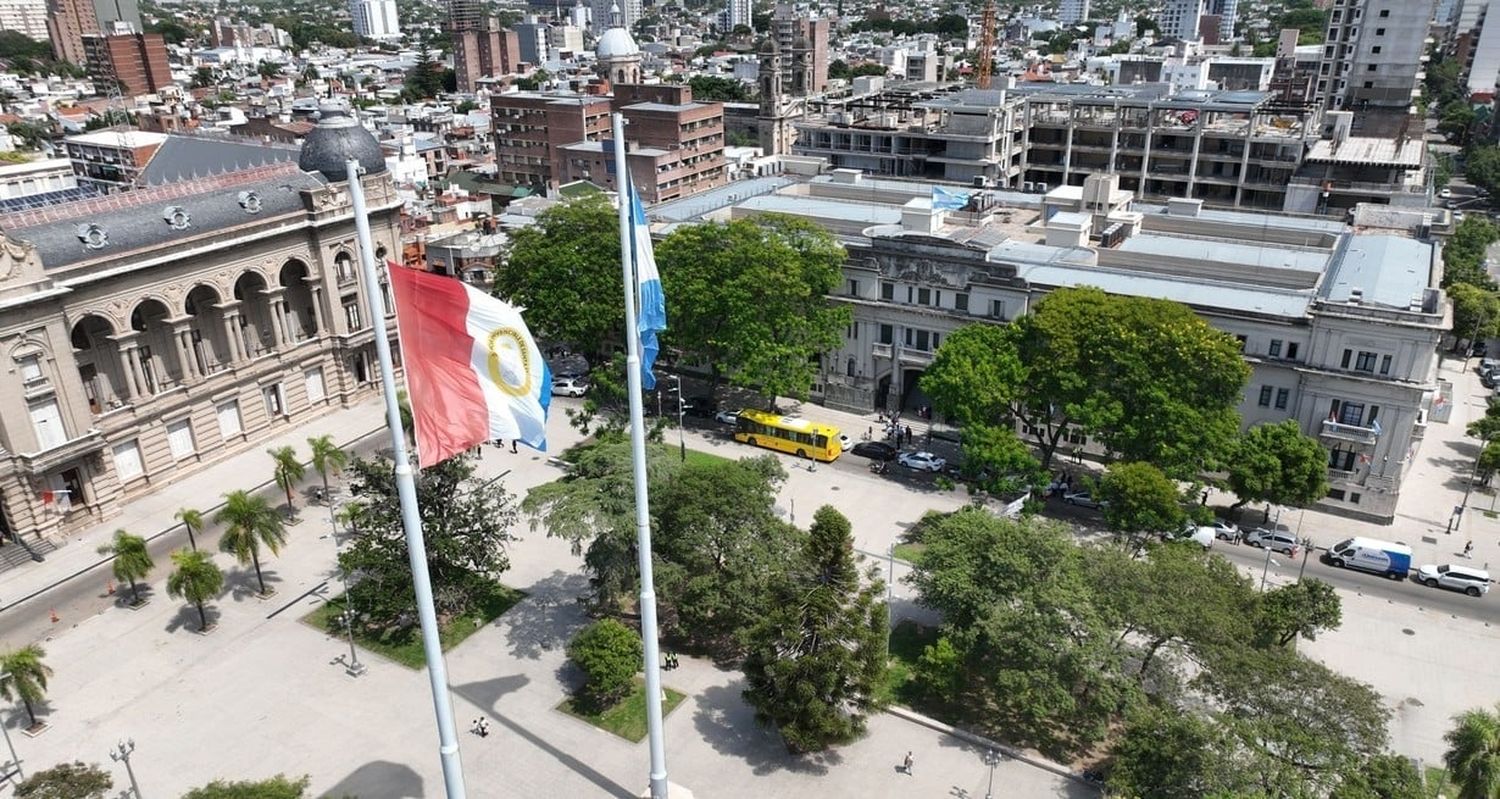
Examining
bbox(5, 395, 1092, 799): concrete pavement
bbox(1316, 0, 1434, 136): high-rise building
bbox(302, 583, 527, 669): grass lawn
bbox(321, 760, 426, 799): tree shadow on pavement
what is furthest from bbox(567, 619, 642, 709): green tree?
bbox(1316, 0, 1434, 136): high-rise building

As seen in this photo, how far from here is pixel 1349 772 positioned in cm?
3033

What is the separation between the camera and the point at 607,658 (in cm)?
3981

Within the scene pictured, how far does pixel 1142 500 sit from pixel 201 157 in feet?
271

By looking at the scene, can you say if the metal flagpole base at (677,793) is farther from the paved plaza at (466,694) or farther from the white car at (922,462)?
the white car at (922,462)

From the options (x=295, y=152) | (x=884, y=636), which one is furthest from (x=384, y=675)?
(x=295, y=152)

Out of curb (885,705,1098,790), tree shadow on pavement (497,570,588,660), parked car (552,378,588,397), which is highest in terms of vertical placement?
parked car (552,378,588,397)

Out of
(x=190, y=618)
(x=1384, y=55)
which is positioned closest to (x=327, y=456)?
(x=190, y=618)

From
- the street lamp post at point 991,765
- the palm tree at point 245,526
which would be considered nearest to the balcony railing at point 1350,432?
the street lamp post at point 991,765

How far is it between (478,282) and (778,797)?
67723 millimetres

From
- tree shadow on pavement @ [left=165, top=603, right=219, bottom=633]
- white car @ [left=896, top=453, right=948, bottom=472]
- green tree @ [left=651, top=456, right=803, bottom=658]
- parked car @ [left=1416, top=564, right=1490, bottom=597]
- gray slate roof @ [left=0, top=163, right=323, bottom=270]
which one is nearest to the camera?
green tree @ [left=651, top=456, right=803, bottom=658]

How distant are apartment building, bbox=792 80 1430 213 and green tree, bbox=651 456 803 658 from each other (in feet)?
215

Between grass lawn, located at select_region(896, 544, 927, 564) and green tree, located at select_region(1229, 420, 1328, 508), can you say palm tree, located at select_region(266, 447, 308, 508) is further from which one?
green tree, located at select_region(1229, 420, 1328, 508)

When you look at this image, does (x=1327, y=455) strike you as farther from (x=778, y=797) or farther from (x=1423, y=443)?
(x=778, y=797)

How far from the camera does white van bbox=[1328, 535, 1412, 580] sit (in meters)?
51.1
